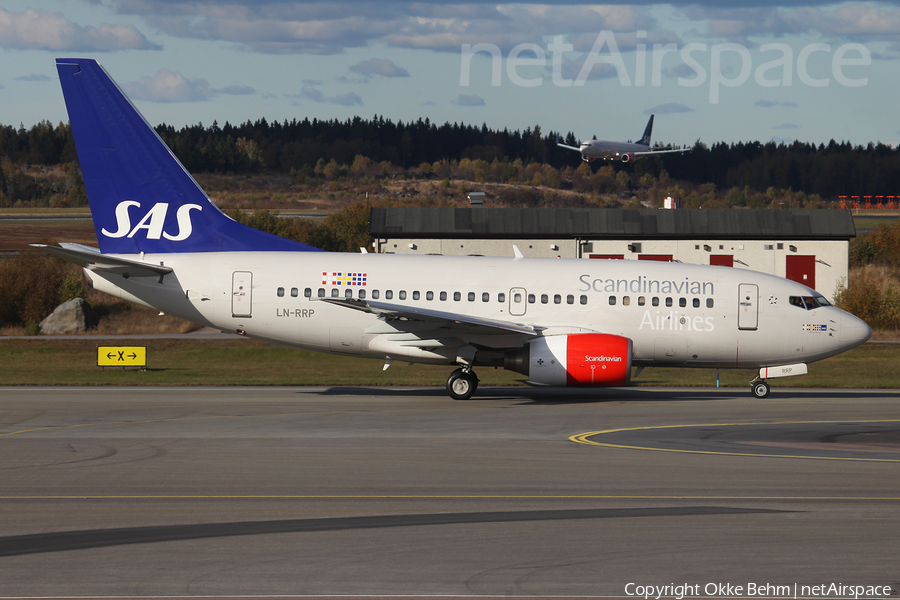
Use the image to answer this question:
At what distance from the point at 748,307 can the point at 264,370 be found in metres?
19.9

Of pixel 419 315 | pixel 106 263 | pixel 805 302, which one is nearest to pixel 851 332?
pixel 805 302

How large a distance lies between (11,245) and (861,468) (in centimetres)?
8405

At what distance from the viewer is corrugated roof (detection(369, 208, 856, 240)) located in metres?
58.6

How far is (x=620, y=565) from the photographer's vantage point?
1045 centimetres

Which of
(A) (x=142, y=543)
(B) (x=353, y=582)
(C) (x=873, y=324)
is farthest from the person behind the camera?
(C) (x=873, y=324)

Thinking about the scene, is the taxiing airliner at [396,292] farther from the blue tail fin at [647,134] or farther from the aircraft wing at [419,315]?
the blue tail fin at [647,134]

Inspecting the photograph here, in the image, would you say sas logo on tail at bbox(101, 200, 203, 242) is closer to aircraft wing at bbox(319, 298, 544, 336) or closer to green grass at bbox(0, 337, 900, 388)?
aircraft wing at bbox(319, 298, 544, 336)

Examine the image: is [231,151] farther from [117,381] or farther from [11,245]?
[117,381]

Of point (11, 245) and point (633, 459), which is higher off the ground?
point (11, 245)

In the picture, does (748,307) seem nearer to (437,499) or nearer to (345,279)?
(345,279)

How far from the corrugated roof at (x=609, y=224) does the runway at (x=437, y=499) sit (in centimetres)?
3419

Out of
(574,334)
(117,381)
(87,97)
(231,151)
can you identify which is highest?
(231,151)

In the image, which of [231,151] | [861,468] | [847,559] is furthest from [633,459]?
[231,151]

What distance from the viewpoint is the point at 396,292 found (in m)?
27.6
